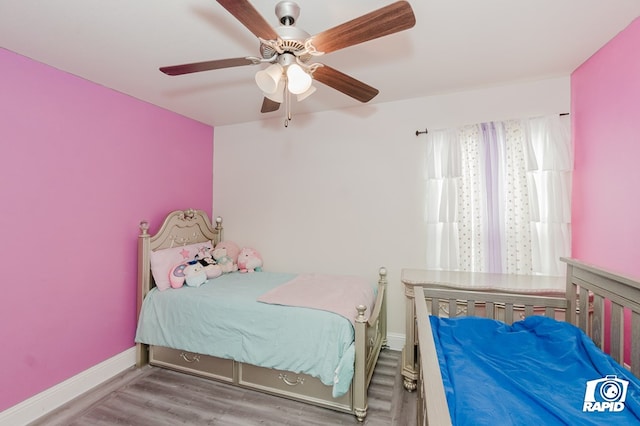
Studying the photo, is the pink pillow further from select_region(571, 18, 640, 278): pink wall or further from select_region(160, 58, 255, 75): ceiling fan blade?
select_region(571, 18, 640, 278): pink wall

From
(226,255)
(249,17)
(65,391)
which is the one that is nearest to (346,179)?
(226,255)

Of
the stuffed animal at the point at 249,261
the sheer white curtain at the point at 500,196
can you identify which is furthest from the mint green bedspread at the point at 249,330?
the sheer white curtain at the point at 500,196

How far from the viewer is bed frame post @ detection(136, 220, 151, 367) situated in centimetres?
251

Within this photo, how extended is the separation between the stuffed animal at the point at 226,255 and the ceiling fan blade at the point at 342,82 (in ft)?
7.16

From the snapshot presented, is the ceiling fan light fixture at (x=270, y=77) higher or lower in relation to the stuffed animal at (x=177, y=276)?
higher

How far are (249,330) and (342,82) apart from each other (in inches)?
71.4

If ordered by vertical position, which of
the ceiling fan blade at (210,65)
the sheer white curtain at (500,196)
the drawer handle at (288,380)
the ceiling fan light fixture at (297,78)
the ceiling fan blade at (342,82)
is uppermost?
the ceiling fan blade at (342,82)

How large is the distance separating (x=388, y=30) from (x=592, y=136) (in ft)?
6.24

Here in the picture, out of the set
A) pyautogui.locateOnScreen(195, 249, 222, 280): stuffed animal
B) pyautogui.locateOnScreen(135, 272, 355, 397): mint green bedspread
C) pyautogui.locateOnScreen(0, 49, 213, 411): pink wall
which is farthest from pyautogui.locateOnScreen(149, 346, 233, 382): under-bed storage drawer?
pyautogui.locateOnScreen(195, 249, 222, 280): stuffed animal

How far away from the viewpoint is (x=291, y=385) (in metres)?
2.05

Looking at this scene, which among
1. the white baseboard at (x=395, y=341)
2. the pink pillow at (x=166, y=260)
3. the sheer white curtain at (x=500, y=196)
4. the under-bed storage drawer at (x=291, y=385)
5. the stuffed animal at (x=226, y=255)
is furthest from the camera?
the stuffed animal at (x=226, y=255)

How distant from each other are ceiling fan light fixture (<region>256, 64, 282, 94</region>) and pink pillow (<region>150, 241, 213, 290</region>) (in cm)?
199

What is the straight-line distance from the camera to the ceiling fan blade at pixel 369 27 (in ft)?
Result: 3.35

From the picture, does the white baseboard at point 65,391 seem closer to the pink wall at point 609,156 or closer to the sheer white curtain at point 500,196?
the sheer white curtain at point 500,196
